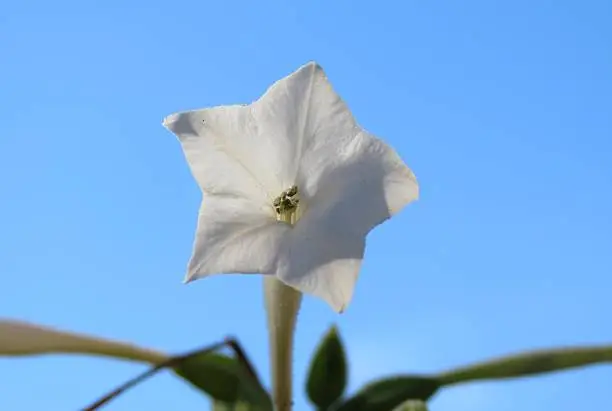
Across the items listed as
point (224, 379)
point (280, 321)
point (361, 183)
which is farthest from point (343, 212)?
point (224, 379)

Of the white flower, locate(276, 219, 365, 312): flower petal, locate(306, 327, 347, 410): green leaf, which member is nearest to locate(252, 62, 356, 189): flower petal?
the white flower

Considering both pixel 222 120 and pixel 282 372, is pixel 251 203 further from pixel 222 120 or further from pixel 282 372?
pixel 282 372

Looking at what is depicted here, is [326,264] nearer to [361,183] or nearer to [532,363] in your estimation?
[361,183]

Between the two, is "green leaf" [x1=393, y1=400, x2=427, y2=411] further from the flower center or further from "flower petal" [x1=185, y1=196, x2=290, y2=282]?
the flower center

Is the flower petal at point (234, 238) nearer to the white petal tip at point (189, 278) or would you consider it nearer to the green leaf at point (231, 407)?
the white petal tip at point (189, 278)

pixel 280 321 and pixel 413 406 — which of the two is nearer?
pixel 413 406

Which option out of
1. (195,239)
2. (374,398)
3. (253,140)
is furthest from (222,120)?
(374,398)

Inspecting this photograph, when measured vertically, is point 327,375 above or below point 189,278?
below
